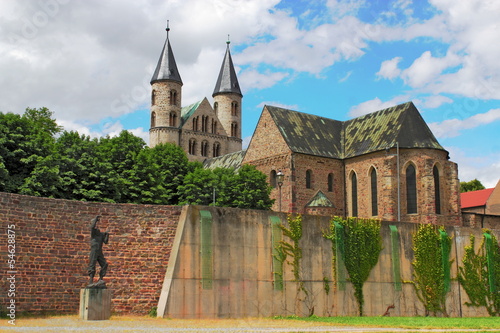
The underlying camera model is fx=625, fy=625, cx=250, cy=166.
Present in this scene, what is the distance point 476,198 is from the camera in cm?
7400

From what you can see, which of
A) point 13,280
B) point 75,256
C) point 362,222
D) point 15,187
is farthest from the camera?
point 15,187

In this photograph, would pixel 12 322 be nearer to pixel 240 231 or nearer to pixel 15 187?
pixel 240 231

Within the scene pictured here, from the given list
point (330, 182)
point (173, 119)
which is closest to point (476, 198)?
point (330, 182)

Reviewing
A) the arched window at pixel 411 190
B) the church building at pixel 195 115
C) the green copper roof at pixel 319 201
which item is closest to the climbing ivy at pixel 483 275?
the arched window at pixel 411 190

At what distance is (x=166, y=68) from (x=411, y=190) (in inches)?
2119

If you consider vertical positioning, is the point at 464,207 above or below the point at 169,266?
above

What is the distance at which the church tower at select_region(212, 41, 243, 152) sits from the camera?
10206cm

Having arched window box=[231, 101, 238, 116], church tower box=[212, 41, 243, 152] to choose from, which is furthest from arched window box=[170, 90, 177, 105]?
arched window box=[231, 101, 238, 116]

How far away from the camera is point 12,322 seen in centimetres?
1738

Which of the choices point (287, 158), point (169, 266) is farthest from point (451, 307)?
point (287, 158)

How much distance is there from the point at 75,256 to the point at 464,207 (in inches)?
2439

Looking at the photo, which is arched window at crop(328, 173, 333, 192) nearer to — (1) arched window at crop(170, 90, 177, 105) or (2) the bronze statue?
(2) the bronze statue

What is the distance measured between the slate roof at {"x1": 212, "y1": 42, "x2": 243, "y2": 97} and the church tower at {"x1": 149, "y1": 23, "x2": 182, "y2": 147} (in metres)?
10.1

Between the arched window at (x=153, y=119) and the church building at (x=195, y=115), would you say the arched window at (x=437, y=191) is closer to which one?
the church building at (x=195, y=115)
